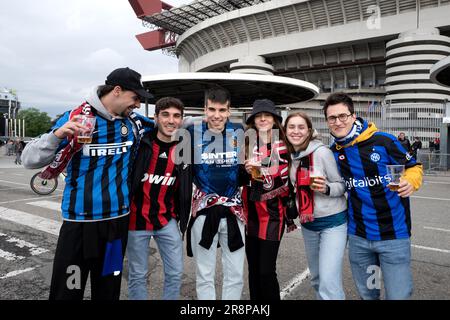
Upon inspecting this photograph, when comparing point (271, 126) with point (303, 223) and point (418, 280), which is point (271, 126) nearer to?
point (303, 223)

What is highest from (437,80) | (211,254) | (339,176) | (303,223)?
(437,80)

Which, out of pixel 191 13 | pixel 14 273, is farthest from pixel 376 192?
pixel 191 13

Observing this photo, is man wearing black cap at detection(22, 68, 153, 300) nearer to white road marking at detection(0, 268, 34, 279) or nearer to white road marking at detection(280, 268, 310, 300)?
white road marking at detection(280, 268, 310, 300)

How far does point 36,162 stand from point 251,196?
1676 mm

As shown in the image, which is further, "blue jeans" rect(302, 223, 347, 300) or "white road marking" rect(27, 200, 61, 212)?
"white road marking" rect(27, 200, 61, 212)

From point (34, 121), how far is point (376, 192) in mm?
98787

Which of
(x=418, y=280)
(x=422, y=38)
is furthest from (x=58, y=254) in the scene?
(x=422, y=38)

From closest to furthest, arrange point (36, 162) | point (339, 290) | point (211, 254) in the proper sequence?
1. point (36, 162)
2. point (339, 290)
3. point (211, 254)

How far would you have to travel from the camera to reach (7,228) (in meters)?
6.15

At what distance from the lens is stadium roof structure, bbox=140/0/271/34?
1869 inches

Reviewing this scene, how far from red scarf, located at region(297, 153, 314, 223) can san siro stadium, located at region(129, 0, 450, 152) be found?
23195 mm

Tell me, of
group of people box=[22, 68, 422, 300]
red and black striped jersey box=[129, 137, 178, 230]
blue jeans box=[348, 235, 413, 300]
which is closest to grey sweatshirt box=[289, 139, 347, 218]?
group of people box=[22, 68, 422, 300]

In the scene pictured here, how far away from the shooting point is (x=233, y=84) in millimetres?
16062

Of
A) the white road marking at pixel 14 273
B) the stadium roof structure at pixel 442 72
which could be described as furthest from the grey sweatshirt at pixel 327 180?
the stadium roof structure at pixel 442 72
